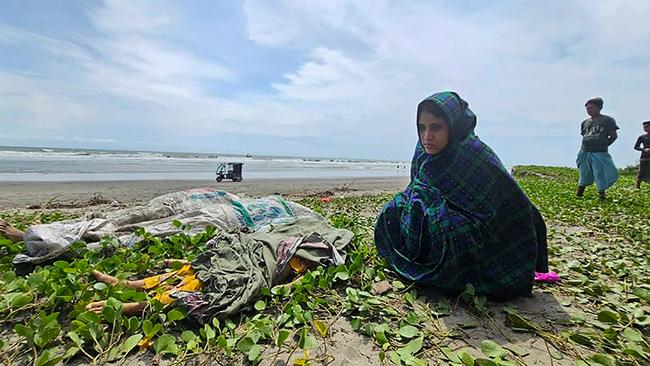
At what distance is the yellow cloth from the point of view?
Answer: 6.02 ft

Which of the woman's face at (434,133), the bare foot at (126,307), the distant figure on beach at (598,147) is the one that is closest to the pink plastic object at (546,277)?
the woman's face at (434,133)

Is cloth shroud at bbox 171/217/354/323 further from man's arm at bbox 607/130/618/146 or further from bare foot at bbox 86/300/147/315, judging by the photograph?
man's arm at bbox 607/130/618/146

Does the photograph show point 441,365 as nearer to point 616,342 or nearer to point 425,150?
point 616,342

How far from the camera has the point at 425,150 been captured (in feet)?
7.95

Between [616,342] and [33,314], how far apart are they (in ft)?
10.1

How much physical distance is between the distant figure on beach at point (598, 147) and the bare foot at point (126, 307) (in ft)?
25.2

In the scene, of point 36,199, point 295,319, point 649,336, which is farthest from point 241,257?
point 36,199

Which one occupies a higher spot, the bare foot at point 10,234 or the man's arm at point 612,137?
the man's arm at point 612,137

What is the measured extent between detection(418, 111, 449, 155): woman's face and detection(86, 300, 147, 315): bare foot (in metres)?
2.03

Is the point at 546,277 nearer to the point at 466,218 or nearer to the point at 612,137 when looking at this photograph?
the point at 466,218

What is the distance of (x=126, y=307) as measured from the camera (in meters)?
1.74

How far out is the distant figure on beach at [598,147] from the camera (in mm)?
6148

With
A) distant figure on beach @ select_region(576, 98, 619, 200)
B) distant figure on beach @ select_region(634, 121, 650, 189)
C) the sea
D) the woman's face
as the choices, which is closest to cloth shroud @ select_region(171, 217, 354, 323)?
the woman's face

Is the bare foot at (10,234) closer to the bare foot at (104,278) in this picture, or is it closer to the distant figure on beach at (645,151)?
the bare foot at (104,278)
